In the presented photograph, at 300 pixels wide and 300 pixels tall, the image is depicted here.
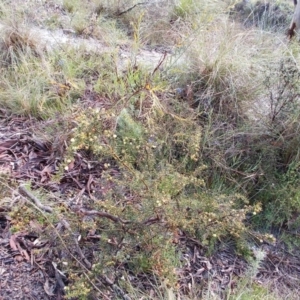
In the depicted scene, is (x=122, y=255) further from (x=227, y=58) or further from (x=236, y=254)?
(x=227, y=58)

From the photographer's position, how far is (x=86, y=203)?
2.19 metres

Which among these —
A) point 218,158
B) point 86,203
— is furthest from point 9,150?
point 218,158

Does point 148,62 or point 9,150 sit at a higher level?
point 148,62

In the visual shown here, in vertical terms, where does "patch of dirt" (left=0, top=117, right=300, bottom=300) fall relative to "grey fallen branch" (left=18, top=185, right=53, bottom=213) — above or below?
below

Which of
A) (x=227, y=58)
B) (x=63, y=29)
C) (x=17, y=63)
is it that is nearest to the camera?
(x=227, y=58)

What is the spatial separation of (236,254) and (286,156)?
2.59 feet

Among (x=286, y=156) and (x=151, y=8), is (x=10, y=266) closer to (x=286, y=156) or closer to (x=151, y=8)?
(x=286, y=156)

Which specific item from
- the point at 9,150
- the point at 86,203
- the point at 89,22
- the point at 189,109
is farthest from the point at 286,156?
the point at 89,22

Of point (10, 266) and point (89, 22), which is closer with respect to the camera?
point (10, 266)

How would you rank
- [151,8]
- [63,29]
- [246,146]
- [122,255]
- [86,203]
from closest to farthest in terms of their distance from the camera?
[122,255] → [86,203] → [246,146] → [63,29] → [151,8]

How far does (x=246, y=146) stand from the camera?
268cm

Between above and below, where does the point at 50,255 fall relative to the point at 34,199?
below

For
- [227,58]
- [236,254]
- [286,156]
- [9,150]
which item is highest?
[227,58]

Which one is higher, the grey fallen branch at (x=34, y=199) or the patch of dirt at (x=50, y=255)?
the grey fallen branch at (x=34, y=199)
